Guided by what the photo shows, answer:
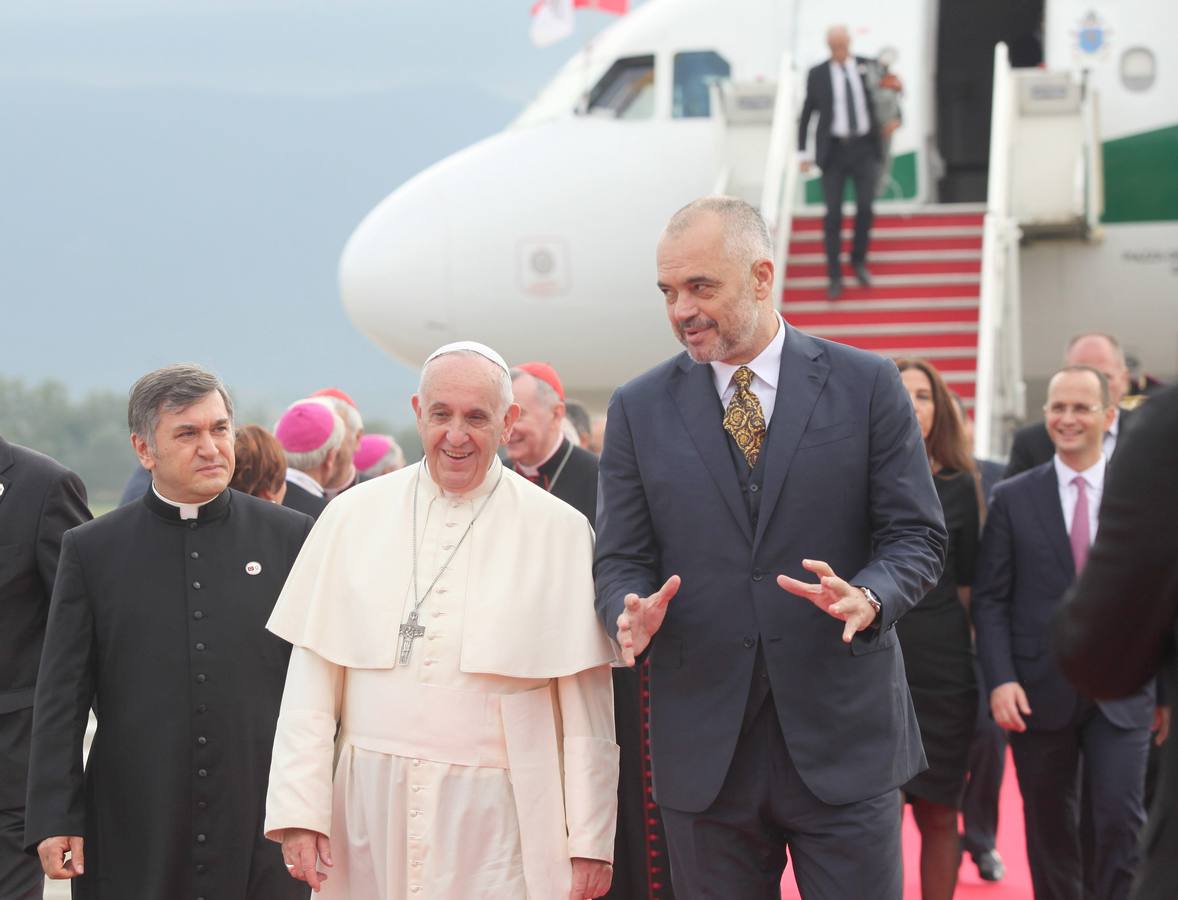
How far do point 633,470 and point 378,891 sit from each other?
887 mm

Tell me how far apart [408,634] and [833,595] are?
0.84 meters

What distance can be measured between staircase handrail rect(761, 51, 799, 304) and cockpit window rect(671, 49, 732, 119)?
2.48ft

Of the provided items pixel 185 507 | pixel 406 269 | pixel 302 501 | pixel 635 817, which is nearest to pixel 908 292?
pixel 406 269

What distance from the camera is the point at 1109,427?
4969 millimetres

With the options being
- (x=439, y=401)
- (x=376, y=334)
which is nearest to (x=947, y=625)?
(x=439, y=401)

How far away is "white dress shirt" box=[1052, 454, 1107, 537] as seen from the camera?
4.50m

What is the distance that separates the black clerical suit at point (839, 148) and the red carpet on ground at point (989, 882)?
4215mm

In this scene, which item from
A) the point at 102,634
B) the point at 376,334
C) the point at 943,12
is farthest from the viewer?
the point at 943,12

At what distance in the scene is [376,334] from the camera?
11672 mm

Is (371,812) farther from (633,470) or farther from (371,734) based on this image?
(633,470)

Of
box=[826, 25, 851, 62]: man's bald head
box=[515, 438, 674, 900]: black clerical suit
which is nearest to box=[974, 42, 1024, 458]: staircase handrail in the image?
box=[826, 25, 851, 62]: man's bald head

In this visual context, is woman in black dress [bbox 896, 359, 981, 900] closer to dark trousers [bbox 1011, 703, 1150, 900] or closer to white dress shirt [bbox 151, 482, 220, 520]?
dark trousers [bbox 1011, 703, 1150, 900]

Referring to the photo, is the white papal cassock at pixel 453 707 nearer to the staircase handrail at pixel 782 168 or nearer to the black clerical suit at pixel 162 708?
the black clerical suit at pixel 162 708

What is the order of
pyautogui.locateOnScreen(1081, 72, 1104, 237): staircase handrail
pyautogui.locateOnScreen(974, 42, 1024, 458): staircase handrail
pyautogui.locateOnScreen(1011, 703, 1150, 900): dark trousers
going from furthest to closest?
pyautogui.locateOnScreen(1081, 72, 1104, 237): staircase handrail < pyautogui.locateOnScreen(974, 42, 1024, 458): staircase handrail < pyautogui.locateOnScreen(1011, 703, 1150, 900): dark trousers
